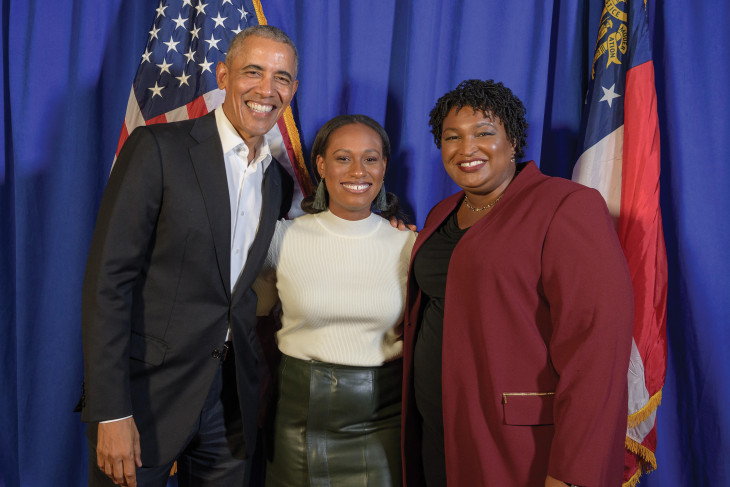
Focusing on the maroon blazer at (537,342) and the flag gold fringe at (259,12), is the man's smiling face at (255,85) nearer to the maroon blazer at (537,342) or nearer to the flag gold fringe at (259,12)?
the flag gold fringe at (259,12)

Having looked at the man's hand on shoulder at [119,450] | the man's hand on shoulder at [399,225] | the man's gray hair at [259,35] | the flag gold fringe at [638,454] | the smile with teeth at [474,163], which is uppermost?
the man's gray hair at [259,35]

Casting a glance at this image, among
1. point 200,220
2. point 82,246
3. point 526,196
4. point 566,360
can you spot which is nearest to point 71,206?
point 82,246

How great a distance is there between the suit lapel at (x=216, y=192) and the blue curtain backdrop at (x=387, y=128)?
0.74 meters

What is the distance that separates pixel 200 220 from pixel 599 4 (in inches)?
69.8

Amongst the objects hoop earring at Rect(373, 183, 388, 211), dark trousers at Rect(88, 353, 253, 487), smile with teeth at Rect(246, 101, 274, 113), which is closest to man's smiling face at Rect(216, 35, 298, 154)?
smile with teeth at Rect(246, 101, 274, 113)

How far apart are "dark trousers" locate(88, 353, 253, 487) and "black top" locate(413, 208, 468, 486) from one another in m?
0.60

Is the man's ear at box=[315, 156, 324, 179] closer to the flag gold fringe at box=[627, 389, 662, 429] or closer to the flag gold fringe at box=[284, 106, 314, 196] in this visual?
the flag gold fringe at box=[284, 106, 314, 196]

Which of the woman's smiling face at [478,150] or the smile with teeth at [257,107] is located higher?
the smile with teeth at [257,107]

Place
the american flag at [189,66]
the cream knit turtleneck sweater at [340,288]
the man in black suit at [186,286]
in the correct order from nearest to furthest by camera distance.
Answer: the man in black suit at [186,286] < the cream knit turtleneck sweater at [340,288] < the american flag at [189,66]

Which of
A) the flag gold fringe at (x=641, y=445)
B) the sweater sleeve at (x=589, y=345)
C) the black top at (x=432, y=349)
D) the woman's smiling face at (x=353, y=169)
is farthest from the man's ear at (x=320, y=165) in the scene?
the flag gold fringe at (x=641, y=445)

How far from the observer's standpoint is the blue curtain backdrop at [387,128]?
6.50 ft

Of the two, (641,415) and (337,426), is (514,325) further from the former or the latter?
(641,415)

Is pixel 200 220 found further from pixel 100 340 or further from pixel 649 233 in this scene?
pixel 649 233

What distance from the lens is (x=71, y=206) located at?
225 cm
